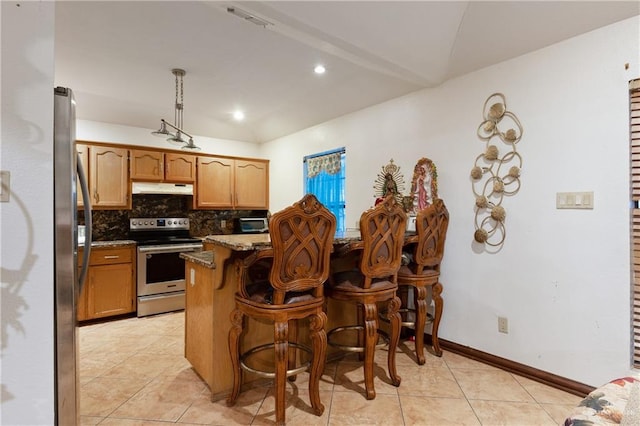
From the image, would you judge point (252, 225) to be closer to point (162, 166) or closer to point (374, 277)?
point (162, 166)

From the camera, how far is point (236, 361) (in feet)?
6.43

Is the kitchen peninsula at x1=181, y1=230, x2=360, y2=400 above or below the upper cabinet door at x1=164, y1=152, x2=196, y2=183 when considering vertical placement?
below

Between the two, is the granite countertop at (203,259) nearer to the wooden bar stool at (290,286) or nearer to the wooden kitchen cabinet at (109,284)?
the wooden bar stool at (290,286)

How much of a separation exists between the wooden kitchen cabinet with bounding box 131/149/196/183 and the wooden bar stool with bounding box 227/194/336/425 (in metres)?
2.96

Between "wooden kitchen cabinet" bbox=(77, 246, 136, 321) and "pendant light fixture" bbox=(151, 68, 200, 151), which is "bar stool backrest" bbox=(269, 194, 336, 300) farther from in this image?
"wooden kitchen cabinet" bbox=(77, 246, 136, 321)

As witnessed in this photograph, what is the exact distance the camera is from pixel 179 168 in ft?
14.4

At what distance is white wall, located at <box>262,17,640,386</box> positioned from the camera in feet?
6.64

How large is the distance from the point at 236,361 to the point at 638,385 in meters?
1.83

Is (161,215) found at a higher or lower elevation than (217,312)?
higher

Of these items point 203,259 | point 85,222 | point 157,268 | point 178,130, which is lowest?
point 157,268

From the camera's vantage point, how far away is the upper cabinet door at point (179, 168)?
4.29 meters

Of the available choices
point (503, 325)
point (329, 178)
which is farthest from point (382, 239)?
point (329, 178)

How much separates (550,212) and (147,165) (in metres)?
4.32

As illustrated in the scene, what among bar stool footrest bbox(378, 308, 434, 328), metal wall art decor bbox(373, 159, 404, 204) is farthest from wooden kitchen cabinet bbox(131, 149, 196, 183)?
bar stool footrest bbox(378, 308, 434, 328)
